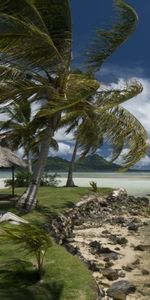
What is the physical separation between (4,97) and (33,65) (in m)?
1.47

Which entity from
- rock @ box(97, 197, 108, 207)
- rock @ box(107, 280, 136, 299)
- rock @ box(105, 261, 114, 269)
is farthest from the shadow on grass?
rock @ box(97, 197, 108, 207)

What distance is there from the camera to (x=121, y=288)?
9.46m

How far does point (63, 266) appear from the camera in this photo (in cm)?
873


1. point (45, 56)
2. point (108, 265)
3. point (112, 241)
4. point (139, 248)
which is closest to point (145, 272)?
point (108, 265)

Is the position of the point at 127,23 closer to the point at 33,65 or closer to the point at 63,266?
the point at 33,65

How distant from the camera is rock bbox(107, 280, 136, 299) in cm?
920

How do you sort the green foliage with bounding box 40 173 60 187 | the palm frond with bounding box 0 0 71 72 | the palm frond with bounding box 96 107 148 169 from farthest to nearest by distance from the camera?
the green foliage with bounding box 40 173 60 187 < the palm frond with bounding box 96 107 148 169 < the palm frond with bounding box 0 0 71 72

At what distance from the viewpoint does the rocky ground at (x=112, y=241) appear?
32.9ft

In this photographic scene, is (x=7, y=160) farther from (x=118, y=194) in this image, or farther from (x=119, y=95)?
(x=118, y=194)

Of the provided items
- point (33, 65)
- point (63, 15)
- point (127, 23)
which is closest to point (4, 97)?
point (33, 65)

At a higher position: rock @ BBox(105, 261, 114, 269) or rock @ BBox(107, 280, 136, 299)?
rock @ BBox(105, 261, 114, 269)

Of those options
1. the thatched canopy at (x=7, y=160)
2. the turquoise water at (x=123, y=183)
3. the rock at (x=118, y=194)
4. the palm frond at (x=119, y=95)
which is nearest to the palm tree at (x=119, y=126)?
the palm frond at (x=119, y=95)

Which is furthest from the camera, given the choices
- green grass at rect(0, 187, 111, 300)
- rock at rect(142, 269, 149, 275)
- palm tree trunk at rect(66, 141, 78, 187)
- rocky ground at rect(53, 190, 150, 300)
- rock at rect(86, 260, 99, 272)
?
palm tree trunk at rect(66, 141, 78, 187)

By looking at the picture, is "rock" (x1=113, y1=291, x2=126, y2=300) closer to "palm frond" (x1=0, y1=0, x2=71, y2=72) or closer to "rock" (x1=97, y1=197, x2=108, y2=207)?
"palm frond" (x1=0, y1=0, x2=71, y2=72)
